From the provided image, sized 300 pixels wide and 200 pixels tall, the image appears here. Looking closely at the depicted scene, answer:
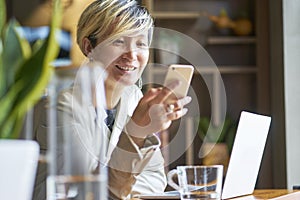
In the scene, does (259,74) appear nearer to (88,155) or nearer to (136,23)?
(136,23)

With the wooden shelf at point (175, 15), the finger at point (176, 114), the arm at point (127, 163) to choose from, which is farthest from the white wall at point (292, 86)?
Result: the finger at point (176, 114)

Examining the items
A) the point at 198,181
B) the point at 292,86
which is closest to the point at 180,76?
the point at 198,181

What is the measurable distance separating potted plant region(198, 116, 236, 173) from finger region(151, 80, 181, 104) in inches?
107

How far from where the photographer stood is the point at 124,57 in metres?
2.12

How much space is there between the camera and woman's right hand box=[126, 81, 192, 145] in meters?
1.59

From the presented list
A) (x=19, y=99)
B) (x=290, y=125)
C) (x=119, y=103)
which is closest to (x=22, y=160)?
(x=19, y=99)

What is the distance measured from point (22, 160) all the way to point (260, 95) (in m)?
3.83

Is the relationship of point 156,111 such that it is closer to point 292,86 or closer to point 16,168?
point 16,168

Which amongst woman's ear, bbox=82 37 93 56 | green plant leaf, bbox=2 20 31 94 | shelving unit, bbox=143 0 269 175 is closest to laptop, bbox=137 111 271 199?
woman's ear, bbox=82 37 93 56

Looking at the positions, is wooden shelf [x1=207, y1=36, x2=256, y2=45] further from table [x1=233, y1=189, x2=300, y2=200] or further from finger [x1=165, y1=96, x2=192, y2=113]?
finger [x1=165, y1=96, x2=192, y2=113]

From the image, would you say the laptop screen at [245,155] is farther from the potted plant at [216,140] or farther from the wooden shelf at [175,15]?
the wooden shelf at [175,15]

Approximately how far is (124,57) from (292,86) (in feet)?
6.28

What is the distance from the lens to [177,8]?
455cm

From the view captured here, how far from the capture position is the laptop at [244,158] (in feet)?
5.60
